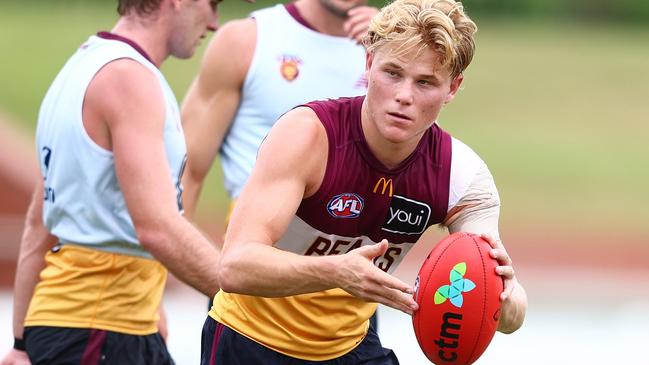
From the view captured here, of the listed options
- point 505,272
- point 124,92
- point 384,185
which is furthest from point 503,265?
point 124,92

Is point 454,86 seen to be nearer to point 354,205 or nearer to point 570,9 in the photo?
point 354,205

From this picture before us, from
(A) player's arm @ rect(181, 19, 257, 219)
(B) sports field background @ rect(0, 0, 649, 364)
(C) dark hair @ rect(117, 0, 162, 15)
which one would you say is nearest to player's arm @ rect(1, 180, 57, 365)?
(C) dark hair @ rect(117, 0, 162, 15)

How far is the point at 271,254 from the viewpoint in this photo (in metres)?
3.93

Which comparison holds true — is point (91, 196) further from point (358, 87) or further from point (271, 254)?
point (358, 87)

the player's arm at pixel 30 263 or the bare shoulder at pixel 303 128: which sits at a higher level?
the bare shoulder at pixel 303 128

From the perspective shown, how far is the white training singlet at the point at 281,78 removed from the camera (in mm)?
6059

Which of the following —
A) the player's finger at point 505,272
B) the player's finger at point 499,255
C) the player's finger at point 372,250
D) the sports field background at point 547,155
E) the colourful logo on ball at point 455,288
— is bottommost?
the sports field background at point 547,155

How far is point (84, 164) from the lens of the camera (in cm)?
478

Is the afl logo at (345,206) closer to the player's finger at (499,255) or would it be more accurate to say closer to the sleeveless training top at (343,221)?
the sleeveless training top at (343,221)

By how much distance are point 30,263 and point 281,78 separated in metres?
1.55

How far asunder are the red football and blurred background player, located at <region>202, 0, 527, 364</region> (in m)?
0.07

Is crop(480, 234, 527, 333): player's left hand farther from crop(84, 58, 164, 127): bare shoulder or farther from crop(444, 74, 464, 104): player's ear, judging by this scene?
crop(84, 58, 164, 127): bare shoulder

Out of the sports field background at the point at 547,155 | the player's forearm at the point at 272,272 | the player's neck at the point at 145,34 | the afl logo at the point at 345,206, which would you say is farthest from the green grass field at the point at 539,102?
the player's forearm at the point at 272,272

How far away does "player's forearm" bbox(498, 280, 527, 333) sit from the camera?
4230 mm
